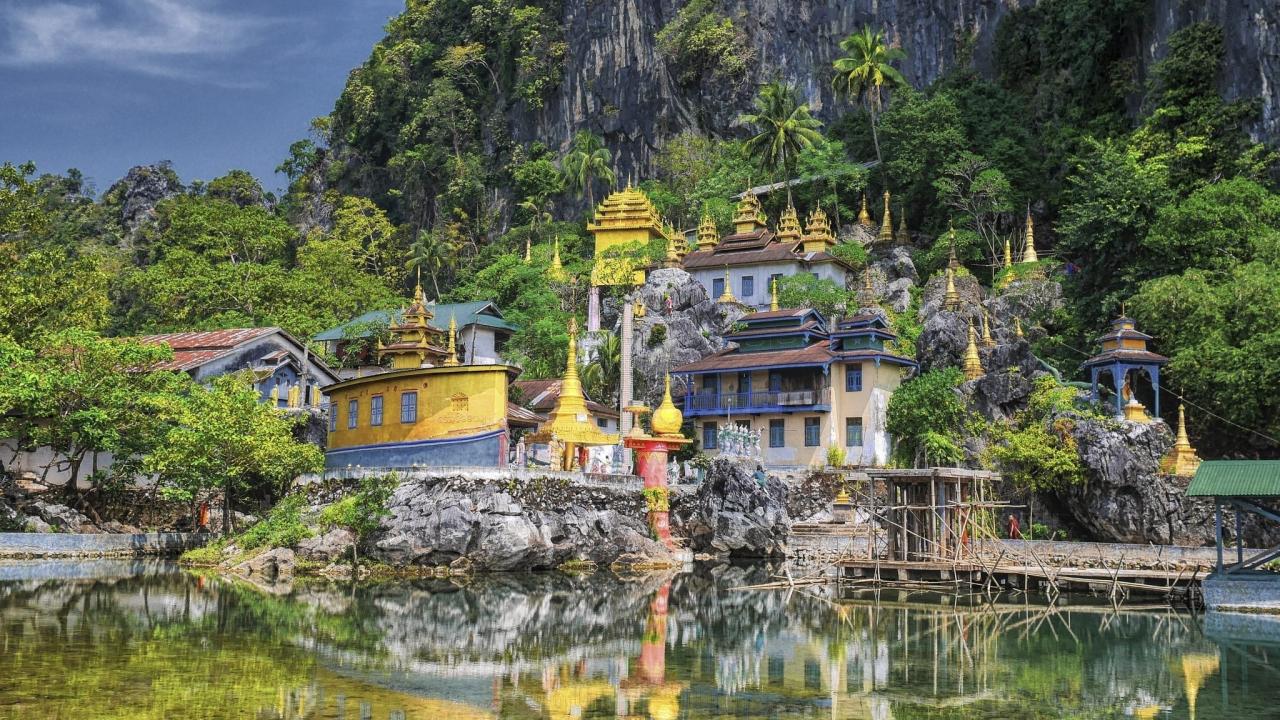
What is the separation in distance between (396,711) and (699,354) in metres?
40.3

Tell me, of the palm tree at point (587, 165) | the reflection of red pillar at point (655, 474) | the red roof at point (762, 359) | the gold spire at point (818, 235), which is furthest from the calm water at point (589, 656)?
the palm tree at point (587, 165)

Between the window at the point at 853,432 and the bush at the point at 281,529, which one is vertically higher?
the window at the point at 853,432

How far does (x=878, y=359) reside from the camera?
161 feet

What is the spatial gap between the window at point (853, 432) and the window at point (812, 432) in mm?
1089

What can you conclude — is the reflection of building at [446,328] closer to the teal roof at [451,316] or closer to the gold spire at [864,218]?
the teal roof at [451,316]

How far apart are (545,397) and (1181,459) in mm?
25251

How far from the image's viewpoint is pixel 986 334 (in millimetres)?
48188

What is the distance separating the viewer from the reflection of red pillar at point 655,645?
64.2ft

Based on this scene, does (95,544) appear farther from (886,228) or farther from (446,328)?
(886,228)

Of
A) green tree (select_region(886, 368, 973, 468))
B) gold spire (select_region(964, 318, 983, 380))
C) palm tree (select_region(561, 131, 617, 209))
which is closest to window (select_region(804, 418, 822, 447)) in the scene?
green tree (select_region(886, 368, 973, 468))

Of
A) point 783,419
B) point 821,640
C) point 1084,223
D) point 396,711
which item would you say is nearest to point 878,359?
point 783,419

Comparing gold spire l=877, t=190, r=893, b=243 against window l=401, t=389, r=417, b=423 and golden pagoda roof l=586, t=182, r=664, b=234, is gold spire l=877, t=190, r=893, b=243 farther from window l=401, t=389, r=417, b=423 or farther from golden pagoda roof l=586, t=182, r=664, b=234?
window l=401, t=389, r=417, b=423

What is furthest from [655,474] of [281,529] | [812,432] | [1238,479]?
[1238,479]

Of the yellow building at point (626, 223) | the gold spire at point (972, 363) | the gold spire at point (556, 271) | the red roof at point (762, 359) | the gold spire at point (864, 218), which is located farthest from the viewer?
the yellow building at point (626, 223)
